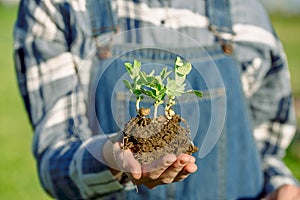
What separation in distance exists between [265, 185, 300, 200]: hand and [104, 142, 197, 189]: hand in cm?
41

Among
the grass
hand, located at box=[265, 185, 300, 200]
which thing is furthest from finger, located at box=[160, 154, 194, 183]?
the grass

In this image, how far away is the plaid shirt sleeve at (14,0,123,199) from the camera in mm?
1454

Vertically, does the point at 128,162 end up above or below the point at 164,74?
below

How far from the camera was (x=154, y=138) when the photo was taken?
42.6 inches

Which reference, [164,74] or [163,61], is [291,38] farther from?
[164,74]

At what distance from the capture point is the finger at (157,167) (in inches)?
42.4

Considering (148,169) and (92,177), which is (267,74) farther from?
(148,169)

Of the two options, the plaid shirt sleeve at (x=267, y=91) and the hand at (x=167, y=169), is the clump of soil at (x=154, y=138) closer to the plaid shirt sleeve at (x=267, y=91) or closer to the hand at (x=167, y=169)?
the hand at (x=167, y=169)

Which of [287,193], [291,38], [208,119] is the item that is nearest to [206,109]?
[208,119]

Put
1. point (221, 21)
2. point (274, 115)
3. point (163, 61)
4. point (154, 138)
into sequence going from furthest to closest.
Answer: point (274, 115), point (221, 21), point (163, 61), point (154, 138)

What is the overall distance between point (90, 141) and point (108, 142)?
8 centimetres

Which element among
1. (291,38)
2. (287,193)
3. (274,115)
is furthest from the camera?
(291,38)

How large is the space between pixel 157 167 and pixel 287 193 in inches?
19.4

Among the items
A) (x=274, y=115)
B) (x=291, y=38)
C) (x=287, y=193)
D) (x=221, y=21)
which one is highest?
(x=221, y=21)
